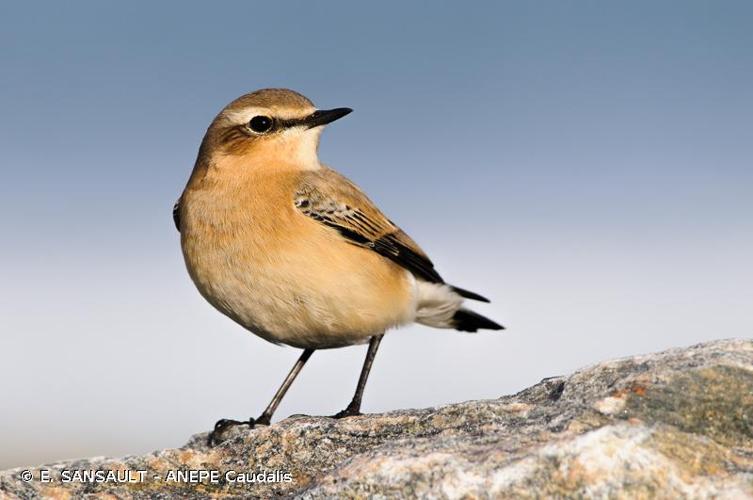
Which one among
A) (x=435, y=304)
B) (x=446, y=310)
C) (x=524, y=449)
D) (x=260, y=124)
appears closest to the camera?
(x=524, y=449)

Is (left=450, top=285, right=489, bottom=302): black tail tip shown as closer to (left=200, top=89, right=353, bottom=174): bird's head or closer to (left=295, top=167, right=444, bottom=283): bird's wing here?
(left=295, top=167, right=444, bottom=283): bird's wing

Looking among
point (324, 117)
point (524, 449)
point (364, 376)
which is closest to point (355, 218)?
point (324, 117)

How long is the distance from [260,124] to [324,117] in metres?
0.75

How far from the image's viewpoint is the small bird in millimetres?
9211

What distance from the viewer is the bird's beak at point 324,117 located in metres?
10.4

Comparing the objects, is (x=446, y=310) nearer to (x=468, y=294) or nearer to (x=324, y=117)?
(x=468, y=294)

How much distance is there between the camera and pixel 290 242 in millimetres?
9336

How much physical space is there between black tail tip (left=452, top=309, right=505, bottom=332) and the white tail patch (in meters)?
0.16

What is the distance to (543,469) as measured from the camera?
4.61 m

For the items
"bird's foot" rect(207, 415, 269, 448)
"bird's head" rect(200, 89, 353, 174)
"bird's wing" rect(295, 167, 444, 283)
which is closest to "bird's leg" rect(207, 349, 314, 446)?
"bird's foot" rect(207, 415, 269, 448)

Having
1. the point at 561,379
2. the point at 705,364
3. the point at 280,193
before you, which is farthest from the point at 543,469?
the point at 280,193

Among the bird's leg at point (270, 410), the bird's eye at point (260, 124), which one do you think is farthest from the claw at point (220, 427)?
the bird's eye at point (260, 124)

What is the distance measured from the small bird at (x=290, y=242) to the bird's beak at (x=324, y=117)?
0.01 meters

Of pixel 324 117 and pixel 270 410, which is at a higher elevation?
pixel 324 117
